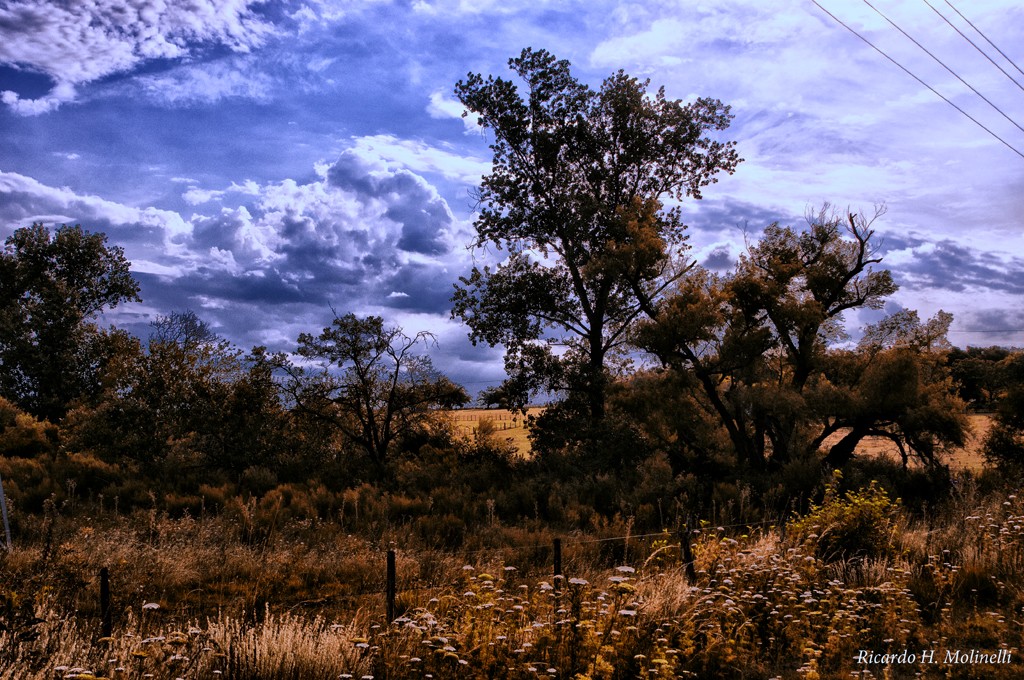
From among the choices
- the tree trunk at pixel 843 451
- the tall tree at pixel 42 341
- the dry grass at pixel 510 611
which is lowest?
the dry grass at pixel 510 611

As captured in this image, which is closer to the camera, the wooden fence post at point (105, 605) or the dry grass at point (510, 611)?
the dry grass at point (510, 611)

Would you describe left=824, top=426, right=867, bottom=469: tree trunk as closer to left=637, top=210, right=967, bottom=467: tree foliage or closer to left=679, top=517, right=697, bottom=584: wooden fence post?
left=637, top=210, right=967, bottom=467: tree foliage

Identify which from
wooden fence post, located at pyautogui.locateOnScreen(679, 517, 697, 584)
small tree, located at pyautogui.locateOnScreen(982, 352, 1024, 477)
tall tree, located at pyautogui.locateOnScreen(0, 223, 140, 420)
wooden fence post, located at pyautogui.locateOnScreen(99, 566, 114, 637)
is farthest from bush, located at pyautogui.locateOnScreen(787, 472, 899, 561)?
tall tree, located at pyautogui.locateOnScreen(0, 223, 140, 420)

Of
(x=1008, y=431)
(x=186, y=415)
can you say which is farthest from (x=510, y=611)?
(x=1008, y=431)

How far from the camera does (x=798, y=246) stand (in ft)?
80.4

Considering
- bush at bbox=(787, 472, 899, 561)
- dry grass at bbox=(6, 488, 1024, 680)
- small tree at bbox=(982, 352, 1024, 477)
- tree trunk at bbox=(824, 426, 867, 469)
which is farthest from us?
small tree at bbox=(982, 352, 1024, 477)

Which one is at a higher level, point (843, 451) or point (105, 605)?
point (843, 451)

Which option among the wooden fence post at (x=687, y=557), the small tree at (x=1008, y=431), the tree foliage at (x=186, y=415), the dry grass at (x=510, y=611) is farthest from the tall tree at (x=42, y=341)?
the small tree at (x=1008, y=431)

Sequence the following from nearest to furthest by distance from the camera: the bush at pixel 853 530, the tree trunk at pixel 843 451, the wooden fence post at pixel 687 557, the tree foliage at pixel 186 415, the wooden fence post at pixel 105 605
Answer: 1. the wooden fence post at pixel 105 605
2. the wooden fence post at pixel 687 557
3. the bush at pixel 853 530
4. the tree foliage at pixel 186 415
5. the tree trunk at pixel 843 451

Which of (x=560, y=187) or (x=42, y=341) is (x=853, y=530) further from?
(x=42, y=341)

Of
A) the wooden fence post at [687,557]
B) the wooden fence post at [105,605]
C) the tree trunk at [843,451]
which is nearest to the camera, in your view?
the wooden fence post at [105,605]

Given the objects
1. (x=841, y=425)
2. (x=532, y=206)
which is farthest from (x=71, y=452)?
(x=841, y=425)

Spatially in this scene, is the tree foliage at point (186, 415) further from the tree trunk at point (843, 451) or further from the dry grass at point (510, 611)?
the tree trunk at point (843, 451)

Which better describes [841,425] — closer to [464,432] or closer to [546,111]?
[464,432]
